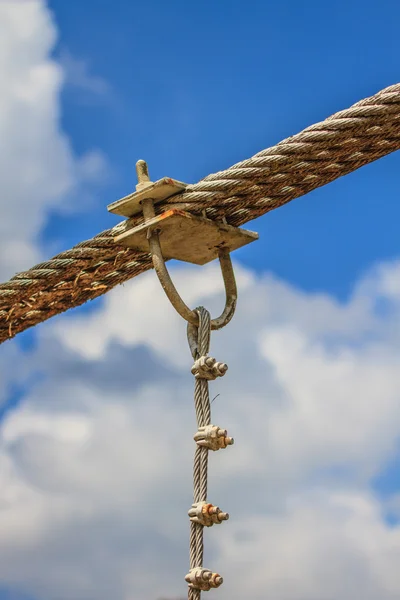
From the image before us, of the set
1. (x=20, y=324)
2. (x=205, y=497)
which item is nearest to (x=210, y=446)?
(x=205, y=497)

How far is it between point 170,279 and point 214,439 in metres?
0.43

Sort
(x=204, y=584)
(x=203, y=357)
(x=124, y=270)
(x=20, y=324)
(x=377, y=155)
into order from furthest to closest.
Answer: (x=20, y=324), (x=124, y=270), (x=377, y=155), (x=203, y=357), (x=204, y=584)

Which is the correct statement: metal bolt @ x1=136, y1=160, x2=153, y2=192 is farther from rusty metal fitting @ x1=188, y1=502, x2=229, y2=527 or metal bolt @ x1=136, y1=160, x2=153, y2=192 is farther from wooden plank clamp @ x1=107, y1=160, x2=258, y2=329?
rusty metal fitting @ x1=188, y1=502, x2=229, y2=527

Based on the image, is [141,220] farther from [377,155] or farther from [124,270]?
[377,155]

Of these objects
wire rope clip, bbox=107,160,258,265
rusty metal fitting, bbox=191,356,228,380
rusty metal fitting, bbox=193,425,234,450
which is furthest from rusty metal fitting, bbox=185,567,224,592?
wire rope clip, bbox=107,160,258,265

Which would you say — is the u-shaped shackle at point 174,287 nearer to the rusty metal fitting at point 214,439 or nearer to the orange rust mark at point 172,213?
the orange rust mark at point 172,213

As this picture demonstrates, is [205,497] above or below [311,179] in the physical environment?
below

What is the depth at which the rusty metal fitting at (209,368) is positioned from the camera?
2609 mm

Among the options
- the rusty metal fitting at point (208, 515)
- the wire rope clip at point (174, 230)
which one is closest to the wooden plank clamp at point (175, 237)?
the wire rope clip at point (174, 230)

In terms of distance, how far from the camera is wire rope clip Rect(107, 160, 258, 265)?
2.76m

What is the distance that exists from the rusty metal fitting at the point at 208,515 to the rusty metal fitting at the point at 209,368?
299 millimetres

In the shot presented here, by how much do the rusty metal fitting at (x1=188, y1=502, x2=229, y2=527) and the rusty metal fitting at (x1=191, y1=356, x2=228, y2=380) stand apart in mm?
299

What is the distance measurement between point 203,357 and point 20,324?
1005 mm

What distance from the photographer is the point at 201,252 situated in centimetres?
291
